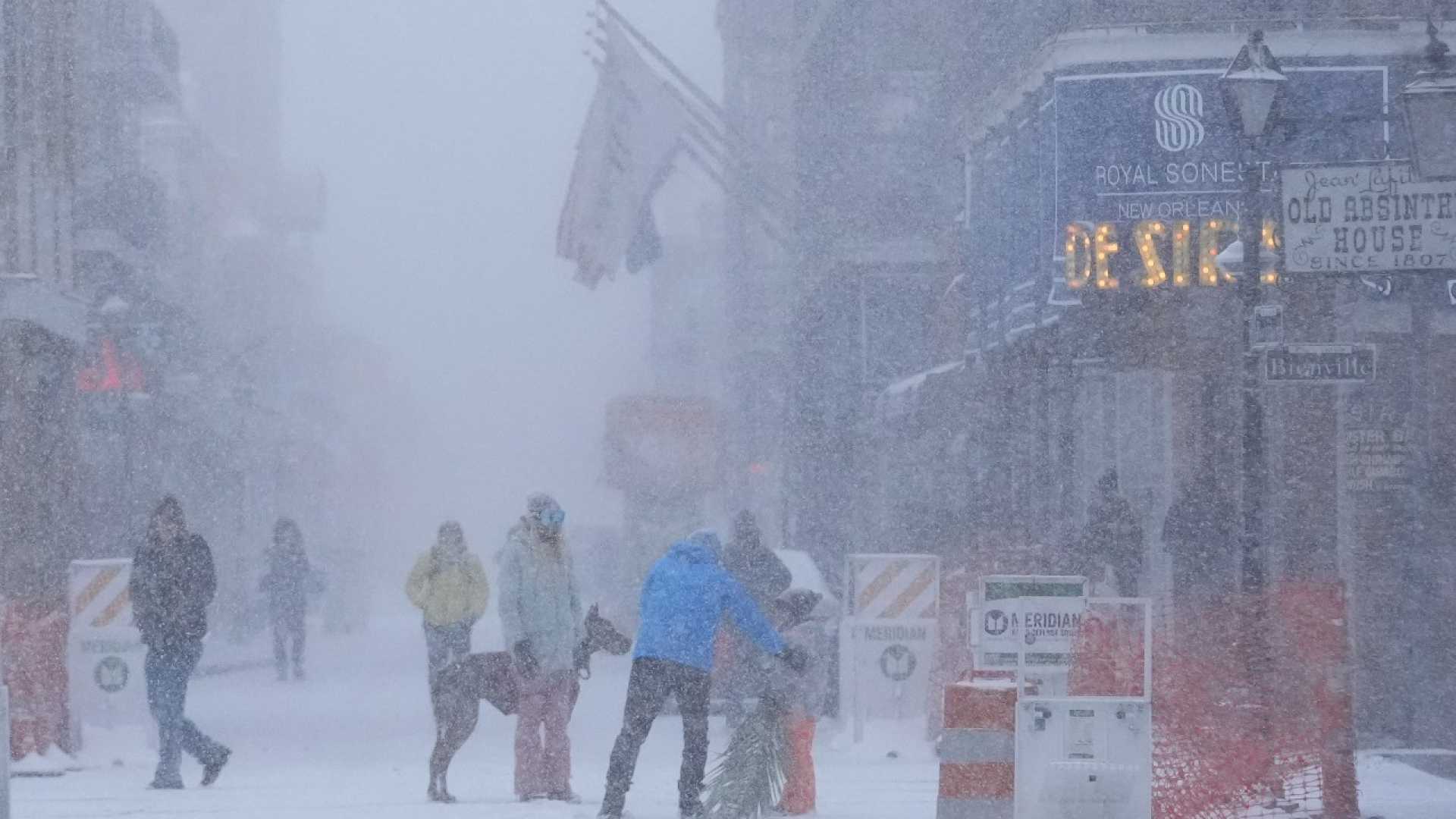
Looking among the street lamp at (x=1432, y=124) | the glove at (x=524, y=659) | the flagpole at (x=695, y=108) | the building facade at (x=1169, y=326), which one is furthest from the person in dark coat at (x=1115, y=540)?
the flagpole at (x=695, y=108)

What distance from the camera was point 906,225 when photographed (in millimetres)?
37750

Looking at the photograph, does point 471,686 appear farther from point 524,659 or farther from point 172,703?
point 172,703

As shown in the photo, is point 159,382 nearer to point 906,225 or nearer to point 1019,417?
point 906,225

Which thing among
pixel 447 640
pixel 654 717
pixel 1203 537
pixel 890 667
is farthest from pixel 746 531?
pixel 654 717

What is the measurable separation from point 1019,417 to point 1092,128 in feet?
16.6

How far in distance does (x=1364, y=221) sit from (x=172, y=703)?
26.0 feet

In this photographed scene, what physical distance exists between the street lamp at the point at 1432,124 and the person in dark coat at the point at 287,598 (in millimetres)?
19202

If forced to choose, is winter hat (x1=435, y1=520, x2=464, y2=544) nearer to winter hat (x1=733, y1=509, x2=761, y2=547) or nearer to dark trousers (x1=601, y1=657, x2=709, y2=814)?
winter hat (x1=733, y1=509, x2=761, y2=547)

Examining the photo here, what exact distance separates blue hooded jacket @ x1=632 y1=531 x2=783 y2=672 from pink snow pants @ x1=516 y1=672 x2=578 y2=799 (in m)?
1.67

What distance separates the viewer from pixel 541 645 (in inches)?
505

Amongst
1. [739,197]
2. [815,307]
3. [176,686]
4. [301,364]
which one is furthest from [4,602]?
[301,364]

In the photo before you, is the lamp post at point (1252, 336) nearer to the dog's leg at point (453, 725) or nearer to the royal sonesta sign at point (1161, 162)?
the dog's leg at point (453, 725)

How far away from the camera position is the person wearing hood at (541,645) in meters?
12.8

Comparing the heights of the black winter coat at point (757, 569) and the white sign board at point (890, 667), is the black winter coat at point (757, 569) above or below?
above
